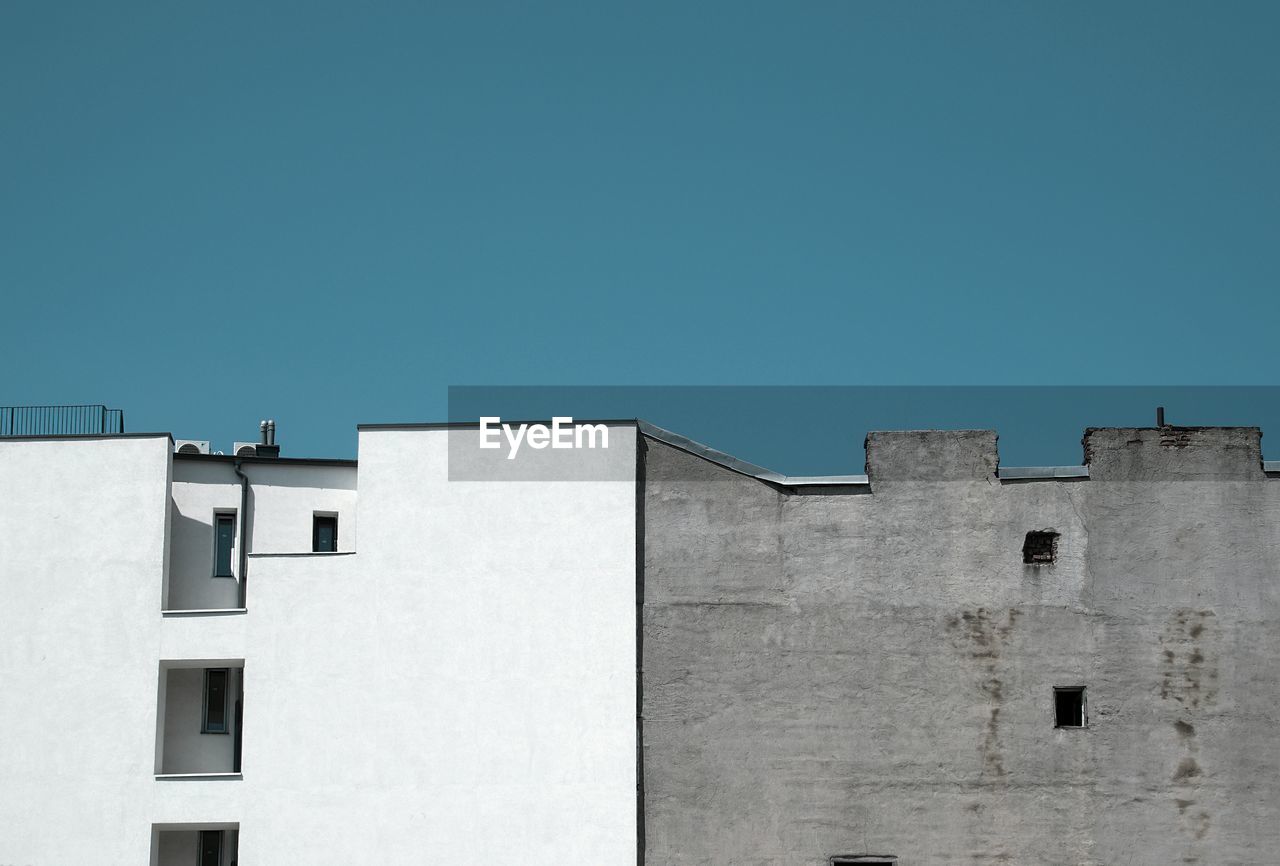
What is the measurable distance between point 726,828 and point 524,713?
12.7ft

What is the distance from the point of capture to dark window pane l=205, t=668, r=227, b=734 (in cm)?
3000

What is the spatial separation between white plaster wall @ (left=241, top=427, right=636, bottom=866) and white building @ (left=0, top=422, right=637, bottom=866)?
35mm

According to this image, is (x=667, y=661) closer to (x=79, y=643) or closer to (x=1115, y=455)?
(x=1115, y=455)

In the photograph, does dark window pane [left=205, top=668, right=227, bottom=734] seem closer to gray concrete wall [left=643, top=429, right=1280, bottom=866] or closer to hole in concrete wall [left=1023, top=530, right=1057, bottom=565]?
gray concrete wall [left=643, top=429, right=1280, bottom=866]

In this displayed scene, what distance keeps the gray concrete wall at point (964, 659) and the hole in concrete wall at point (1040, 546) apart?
0.57 ft

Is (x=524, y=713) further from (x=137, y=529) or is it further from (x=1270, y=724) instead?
(x=1270, y=724)

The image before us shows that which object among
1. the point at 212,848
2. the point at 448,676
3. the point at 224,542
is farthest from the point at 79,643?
the point at 448,676

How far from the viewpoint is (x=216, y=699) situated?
98.8 feet

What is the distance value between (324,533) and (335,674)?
3316mm

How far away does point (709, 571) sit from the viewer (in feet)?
95.0

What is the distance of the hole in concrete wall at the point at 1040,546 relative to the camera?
1134 inches

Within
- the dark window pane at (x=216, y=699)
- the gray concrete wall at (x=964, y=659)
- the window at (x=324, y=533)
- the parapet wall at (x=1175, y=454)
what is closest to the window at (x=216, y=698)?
the dark window pane at (x=216, y=699)

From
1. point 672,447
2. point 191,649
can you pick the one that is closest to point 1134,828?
point 672,447

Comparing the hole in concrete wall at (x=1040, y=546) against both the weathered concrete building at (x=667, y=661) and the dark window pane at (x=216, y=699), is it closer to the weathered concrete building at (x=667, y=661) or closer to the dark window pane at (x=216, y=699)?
the weathered concrete building at (x=667, y=661)
